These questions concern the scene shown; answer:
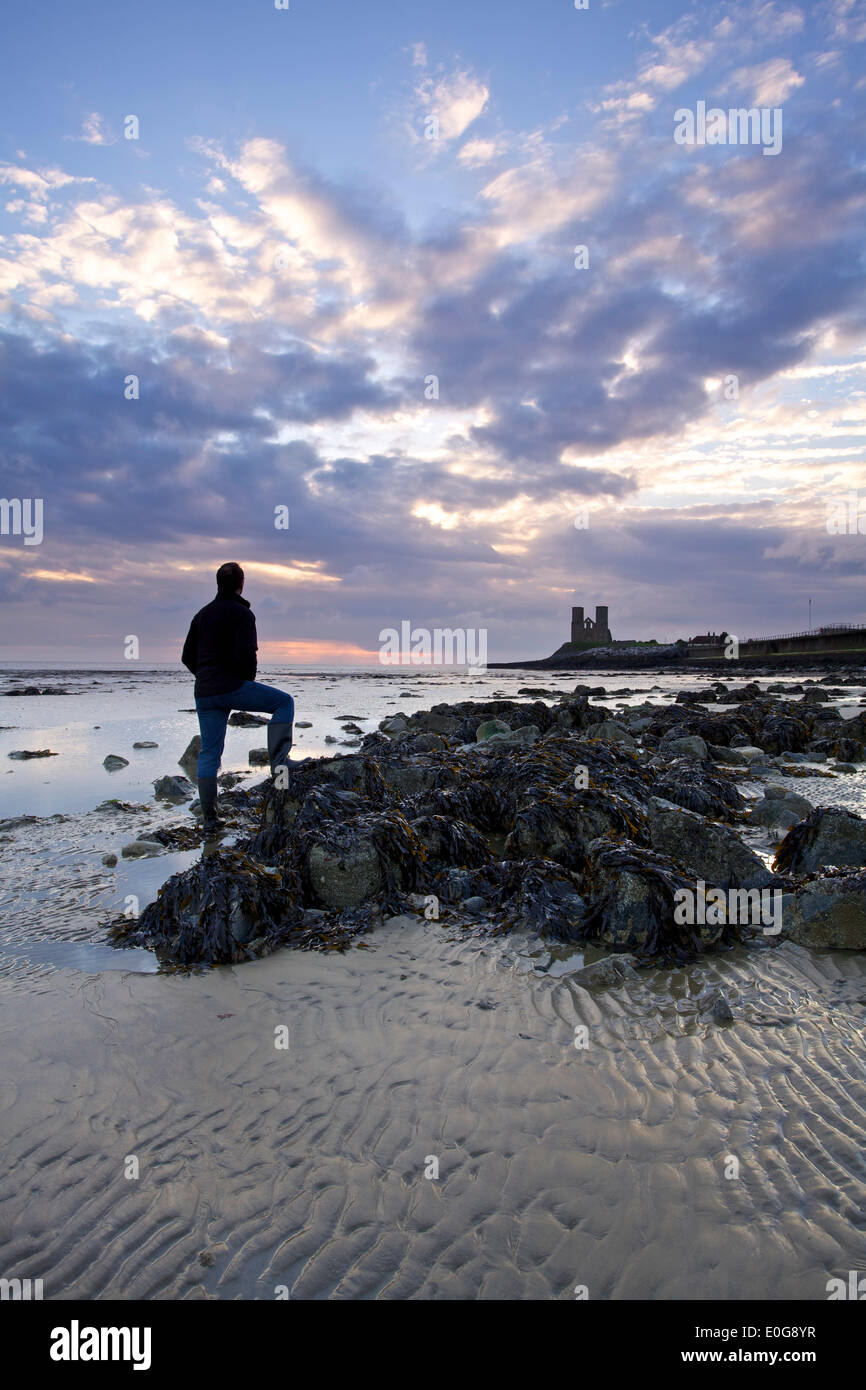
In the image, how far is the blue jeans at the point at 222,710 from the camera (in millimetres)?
6359

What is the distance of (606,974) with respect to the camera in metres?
3.40

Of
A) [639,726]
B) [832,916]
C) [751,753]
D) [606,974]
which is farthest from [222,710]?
[639,726]

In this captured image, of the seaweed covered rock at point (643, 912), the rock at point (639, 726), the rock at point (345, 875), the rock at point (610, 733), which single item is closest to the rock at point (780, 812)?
the seaweed covered rock at point (643, 912)

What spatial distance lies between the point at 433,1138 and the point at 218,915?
82.2 inches

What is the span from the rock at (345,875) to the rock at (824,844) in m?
3.19

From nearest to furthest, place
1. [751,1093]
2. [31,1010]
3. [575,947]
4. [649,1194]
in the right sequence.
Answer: [649,1194] → [751,1093] → [31,1010] → [575,947]

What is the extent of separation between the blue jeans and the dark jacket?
10 cm

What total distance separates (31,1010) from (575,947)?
2.84m

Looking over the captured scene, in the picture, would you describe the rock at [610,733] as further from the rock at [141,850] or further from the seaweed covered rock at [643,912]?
the rock at [141,850]

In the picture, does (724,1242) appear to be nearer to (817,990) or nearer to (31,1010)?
(817,990)

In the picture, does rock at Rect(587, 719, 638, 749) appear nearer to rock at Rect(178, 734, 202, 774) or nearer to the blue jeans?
the blue jeans

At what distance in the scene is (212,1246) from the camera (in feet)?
6.10
